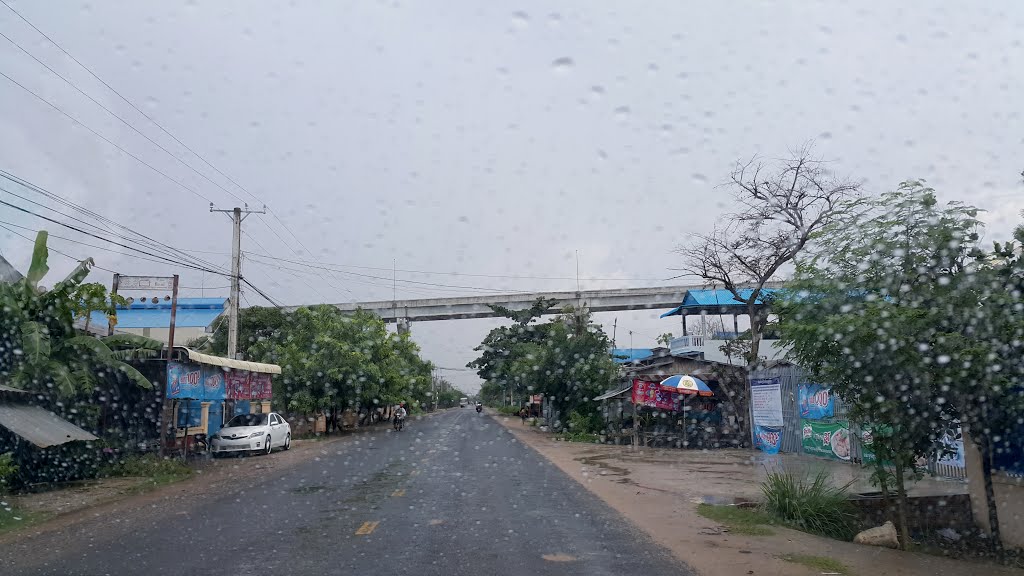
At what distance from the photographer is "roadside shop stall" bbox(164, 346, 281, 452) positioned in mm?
20375

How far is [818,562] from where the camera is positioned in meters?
8.23

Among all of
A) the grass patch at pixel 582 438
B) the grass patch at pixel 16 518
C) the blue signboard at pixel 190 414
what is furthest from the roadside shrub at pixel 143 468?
the grass patch at pixel 582 438

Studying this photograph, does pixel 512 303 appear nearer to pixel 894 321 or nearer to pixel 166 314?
pixel 166 314

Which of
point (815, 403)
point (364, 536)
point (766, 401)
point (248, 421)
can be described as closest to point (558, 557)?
point (364, 536)

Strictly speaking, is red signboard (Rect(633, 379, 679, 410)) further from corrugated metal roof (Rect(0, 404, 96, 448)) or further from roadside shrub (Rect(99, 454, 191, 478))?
corrugated metal roof (Rect(0, 404, 96, 448))

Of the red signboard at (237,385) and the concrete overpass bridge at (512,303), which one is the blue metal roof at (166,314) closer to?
the concrete overpass bridge at (512,303)

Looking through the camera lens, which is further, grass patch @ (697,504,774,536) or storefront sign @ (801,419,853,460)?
storefront sign @ (801,419,853,460)

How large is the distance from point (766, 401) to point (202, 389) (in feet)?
55.0

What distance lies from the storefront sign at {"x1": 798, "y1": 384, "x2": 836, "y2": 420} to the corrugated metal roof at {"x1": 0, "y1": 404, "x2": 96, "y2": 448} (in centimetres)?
1592

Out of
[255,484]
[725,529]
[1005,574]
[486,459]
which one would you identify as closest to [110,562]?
[725,529]

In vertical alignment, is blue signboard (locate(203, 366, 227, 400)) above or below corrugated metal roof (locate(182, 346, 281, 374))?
below

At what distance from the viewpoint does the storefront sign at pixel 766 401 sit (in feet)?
76.3

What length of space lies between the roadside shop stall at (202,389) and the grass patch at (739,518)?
13.9 m

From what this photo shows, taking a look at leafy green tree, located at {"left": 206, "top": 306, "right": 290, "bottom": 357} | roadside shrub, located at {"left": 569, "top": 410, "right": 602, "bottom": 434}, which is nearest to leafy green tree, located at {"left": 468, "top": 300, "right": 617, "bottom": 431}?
roadside shrub, located at {"left": 569, "top": 410, "right": 602, "bottom": 434}
